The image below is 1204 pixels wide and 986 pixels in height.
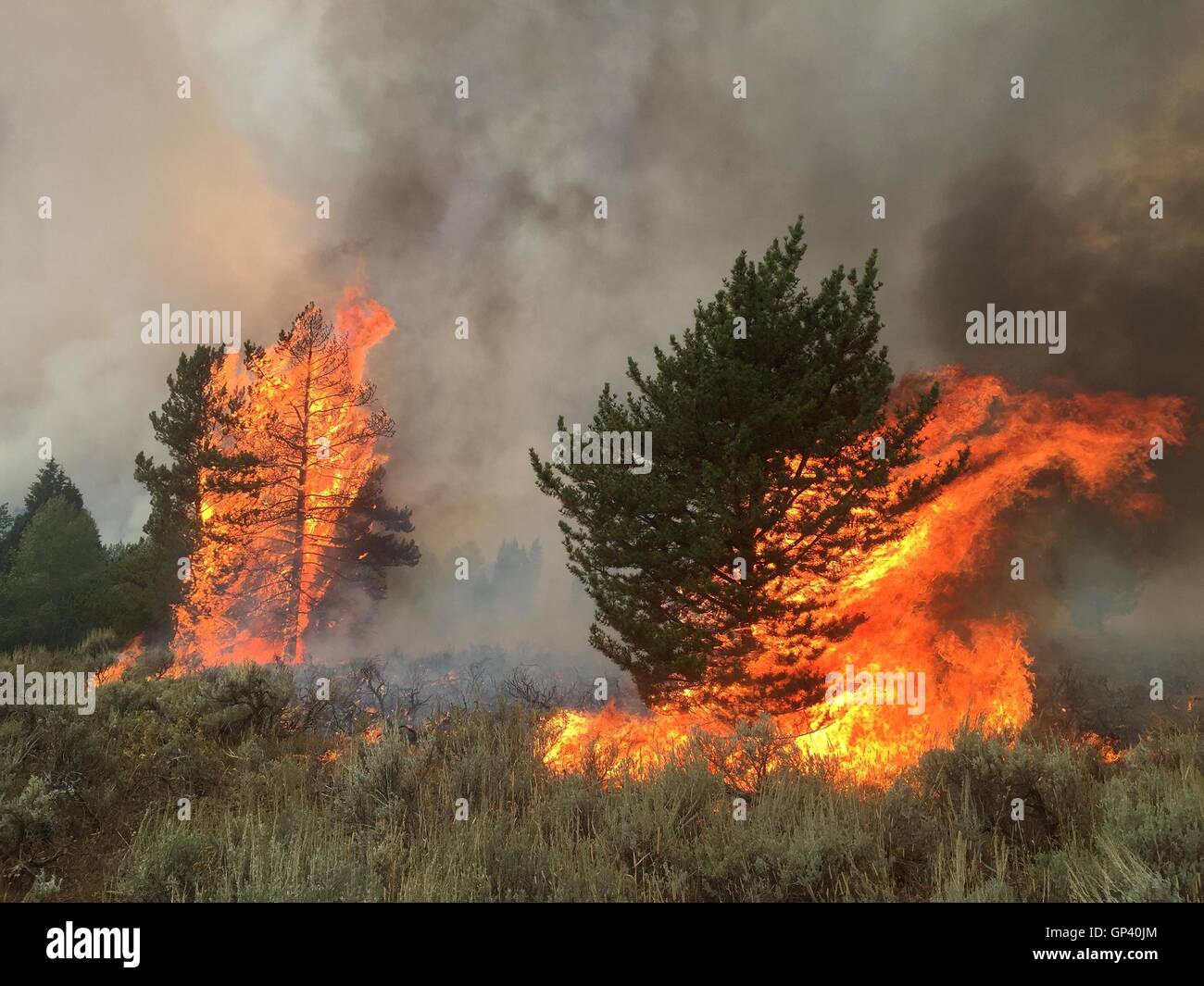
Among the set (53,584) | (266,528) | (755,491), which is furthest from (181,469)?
(755,491)

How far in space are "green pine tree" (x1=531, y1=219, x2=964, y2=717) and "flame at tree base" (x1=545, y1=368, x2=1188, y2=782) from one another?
2.01 ft

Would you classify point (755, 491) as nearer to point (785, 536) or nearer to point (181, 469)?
point (785, 536)

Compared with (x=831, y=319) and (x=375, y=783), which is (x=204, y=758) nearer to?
(x=375, y=783)

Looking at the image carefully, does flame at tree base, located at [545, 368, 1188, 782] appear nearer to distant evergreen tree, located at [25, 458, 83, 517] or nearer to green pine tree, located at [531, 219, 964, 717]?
green pine tree, located at [531, 219, 964, 717]

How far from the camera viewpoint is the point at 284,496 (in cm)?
3444

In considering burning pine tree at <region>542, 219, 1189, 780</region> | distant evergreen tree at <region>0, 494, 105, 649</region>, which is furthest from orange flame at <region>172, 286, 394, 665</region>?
burning pine tree at <region>542, 219, 1189, 780</region>

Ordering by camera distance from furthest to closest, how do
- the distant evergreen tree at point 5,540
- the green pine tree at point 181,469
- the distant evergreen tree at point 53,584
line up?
1. the distant evergreen tree at point 5,540
2. the distant evergreen tree at point 53,584
3. the green pine tree at point 181,469

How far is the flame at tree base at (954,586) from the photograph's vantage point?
53.4ft

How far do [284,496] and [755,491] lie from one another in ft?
84.6

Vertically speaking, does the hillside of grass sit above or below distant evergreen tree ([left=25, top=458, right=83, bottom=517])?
below

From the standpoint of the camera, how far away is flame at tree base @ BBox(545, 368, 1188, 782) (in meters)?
16.3

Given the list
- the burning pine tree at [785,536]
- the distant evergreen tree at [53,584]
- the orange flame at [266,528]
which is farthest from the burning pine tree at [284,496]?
the burning pine tree at [785,536]

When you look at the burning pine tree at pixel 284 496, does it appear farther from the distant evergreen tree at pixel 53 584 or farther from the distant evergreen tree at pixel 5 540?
the distant evergreen tree at pixel 5 540

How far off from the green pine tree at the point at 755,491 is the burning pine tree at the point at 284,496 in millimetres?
21878
